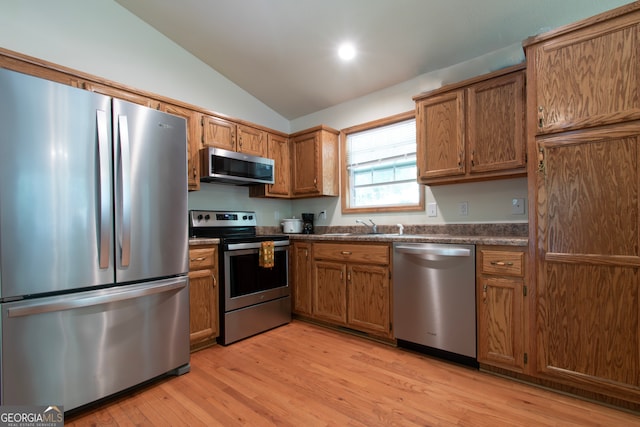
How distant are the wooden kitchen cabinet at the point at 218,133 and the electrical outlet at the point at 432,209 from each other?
2163 mm

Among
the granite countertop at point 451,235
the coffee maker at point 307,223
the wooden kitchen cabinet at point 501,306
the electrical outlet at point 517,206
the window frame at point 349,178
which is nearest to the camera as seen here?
the wooden kitchen cabinet at point 501,306

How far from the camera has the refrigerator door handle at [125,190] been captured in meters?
1.80

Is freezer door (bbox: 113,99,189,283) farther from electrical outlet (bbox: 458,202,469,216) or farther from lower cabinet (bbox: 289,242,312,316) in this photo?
electrical outlet (bbox: 458,202,469,216)

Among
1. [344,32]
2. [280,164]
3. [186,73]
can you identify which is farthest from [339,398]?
[186,73]

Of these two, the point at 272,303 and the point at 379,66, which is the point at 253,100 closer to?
the point at 379,66

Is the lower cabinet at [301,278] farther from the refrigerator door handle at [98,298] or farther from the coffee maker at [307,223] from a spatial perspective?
the refrigerator door handle at [98,298]

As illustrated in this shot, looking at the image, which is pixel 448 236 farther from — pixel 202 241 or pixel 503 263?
pixel 202 241

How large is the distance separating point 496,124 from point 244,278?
2.56 metres

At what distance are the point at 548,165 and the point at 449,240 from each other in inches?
30.8

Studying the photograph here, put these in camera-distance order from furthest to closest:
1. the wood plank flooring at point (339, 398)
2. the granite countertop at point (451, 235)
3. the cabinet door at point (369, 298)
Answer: the cabinet door at point (369, 298) → the granite countertop at point (451, 235) → the wood plank flooring at point (339, 398)

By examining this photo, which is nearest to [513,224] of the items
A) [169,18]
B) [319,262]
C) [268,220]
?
[319,262]

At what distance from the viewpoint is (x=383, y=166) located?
11.1 ft

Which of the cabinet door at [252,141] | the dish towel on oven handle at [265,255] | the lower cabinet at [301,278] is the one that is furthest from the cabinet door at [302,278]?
the cabinet door at [252,141]

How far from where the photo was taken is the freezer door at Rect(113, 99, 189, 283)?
1.81m
